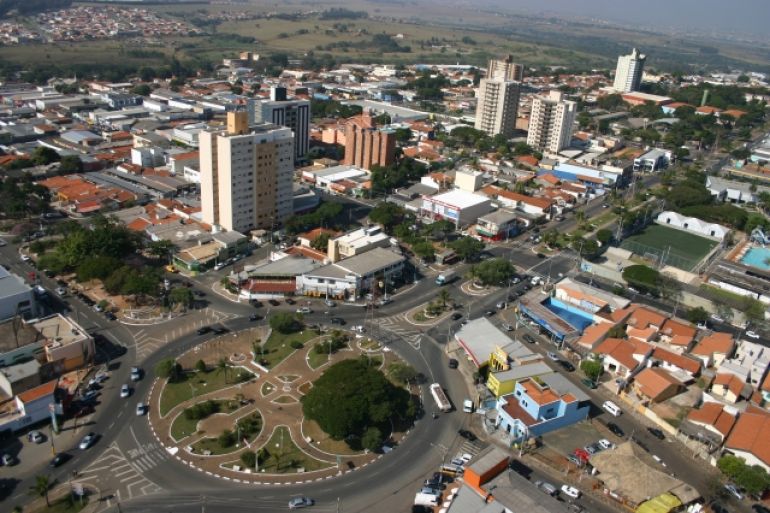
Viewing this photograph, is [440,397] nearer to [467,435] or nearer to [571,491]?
[467,435]

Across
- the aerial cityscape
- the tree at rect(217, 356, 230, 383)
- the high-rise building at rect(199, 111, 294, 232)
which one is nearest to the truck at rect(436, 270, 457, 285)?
the aerial cityscape

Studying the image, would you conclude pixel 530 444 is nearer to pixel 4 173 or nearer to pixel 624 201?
pixel 624 201

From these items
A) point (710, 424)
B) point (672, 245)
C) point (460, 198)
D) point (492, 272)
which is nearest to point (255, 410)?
point (492, 272)

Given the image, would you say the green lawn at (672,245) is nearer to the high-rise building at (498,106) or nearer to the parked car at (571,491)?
the parked car at (571,491)

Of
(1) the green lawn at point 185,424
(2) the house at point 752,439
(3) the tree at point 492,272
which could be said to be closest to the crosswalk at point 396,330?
(3) the tree at point 492,272

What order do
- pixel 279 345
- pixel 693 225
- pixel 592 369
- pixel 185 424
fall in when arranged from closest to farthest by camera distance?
1. pixel 185 424
2. pixel 592 369
3. pixel 279 345
4. pixel 693 225

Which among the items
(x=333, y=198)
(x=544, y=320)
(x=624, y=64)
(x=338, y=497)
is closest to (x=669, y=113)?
(x=624, y=64)
